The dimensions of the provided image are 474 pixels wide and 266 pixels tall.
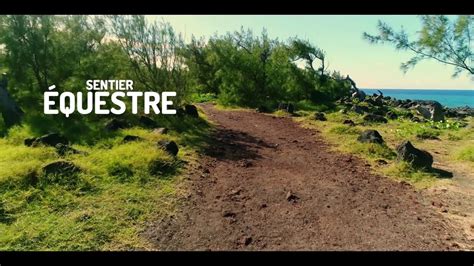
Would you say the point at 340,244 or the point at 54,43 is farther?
the point at 54,43

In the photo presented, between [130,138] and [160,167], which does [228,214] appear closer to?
[160,167]

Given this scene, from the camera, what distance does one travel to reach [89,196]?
6.76m

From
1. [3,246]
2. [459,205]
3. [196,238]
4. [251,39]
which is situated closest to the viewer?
[3,246]

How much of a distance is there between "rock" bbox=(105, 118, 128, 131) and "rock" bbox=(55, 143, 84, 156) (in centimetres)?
273

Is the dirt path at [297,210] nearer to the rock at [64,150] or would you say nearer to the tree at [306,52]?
the rock at [64,150]

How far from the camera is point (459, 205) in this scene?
22.2 ft

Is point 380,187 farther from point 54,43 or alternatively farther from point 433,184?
point 54,43

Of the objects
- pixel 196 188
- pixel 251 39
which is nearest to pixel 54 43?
pixel 196 188

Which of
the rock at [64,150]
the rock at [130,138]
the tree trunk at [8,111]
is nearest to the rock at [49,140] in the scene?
the rock at [64,150]

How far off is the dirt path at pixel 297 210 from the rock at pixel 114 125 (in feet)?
11.8

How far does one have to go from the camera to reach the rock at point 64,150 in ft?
29.3

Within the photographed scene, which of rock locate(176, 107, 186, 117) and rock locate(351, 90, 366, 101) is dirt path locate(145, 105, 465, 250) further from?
rock locate(351, 90, 366, 101)

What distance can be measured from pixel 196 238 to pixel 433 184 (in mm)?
5366

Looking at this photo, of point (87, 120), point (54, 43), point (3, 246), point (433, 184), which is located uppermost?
point (54, 43)
